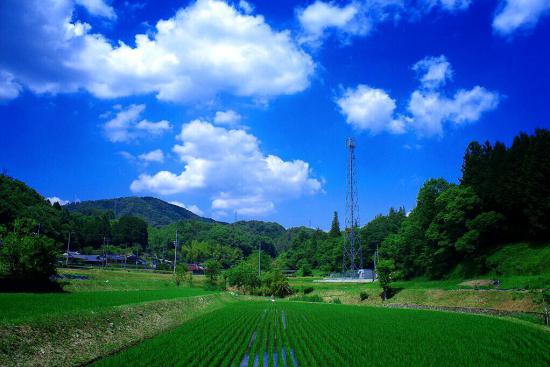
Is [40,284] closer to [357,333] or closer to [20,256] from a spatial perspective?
[20,256]

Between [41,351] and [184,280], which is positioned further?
[184,280]

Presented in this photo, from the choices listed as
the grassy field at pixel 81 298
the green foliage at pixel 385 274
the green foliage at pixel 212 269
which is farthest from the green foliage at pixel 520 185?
the green foliage at pixel 212 269

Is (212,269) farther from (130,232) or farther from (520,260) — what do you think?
(130,232)

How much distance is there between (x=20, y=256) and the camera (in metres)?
36.6

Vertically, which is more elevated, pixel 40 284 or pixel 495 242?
pixel 495 242

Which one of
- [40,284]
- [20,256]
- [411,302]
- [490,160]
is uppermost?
[490,160]

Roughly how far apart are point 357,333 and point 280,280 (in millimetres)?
63675

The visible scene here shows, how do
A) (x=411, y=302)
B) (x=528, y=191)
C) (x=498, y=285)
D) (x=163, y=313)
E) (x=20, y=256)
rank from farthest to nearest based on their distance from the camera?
(x=411, y=302) → (x=528, y=191) → (x=498, y=285) → (x=20, y=256) → (x=163, y=313)

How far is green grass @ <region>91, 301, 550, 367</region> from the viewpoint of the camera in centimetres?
1543

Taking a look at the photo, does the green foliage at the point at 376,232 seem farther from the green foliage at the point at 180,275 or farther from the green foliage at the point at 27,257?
the green foliage at the point at 27,257

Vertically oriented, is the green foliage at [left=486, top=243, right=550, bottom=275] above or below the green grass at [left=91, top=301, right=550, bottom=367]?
above

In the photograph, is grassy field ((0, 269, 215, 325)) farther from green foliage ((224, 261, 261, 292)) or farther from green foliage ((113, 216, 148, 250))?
green foliage ((113, 216, 148, 250))

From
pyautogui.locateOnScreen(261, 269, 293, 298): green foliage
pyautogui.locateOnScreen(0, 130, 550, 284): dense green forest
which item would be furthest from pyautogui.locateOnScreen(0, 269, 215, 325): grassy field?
pyautogui.locateOnScreen(261, 269, 293, 298): green foliage

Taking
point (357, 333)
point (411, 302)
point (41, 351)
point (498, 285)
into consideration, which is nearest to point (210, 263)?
point (411, 302)
